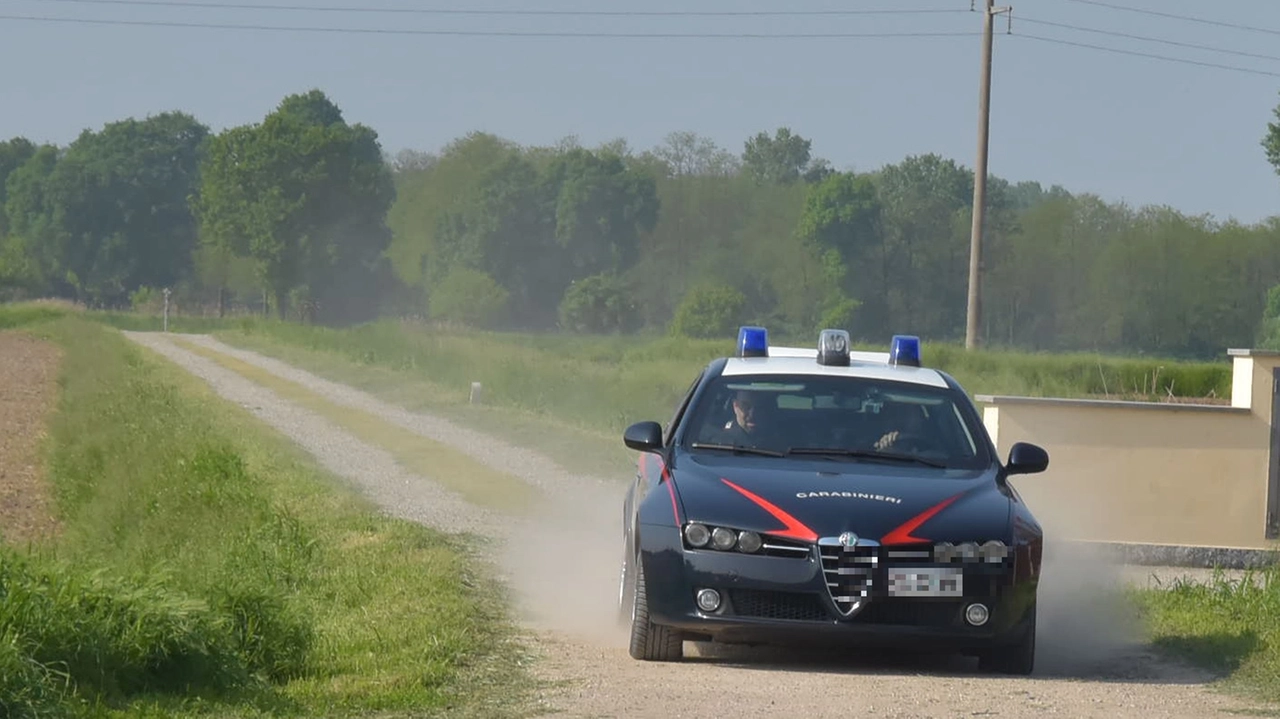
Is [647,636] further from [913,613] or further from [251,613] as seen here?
[251,613]

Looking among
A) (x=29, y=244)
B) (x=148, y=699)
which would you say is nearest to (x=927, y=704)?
(x=148, y=699)

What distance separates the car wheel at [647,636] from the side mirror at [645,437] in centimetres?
91

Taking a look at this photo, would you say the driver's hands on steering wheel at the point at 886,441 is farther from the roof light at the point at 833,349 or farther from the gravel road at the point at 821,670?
the gravel road at the point at 821,670

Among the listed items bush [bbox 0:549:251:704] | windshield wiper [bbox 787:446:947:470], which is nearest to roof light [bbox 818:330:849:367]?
windshield wiper [bbox 787:446:947:470]

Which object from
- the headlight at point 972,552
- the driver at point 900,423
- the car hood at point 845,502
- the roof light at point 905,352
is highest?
the roof light at point 905,352

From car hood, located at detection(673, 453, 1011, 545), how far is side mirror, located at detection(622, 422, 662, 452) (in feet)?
1.43

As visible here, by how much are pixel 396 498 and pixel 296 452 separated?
5956mm

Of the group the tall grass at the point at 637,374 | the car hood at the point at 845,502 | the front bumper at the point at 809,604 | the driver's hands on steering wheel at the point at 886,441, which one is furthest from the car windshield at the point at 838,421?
the tall grass at the point at 637,374

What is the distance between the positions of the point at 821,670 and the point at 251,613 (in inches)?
110

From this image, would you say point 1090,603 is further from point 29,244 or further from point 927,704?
point 29,244

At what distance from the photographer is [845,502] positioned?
9078 mm

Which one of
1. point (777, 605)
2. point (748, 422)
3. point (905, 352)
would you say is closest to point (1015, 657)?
point (777, 605)

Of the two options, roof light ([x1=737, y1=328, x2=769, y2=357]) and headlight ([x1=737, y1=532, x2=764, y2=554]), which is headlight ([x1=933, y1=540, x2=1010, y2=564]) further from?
roof light ([x1=737, y1=328, x2=769, y2=357])

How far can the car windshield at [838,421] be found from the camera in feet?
33.1
